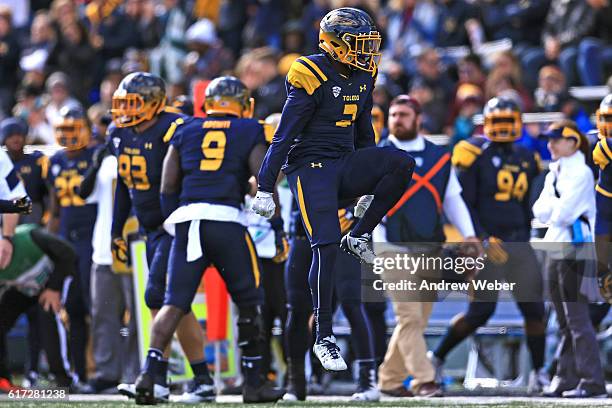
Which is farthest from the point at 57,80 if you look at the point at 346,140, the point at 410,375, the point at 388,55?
the point at 346,140

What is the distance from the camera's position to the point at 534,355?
1012 cm

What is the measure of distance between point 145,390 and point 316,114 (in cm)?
201

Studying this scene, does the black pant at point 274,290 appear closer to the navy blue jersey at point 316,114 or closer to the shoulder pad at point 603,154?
the navy blue jersey at point 316,114

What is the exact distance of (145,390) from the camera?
8.41 metres

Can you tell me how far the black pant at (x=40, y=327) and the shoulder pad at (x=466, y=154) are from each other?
10.8 feet

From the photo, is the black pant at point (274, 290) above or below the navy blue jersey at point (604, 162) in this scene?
below

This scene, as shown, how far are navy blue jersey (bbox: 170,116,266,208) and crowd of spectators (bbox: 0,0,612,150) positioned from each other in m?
3.24

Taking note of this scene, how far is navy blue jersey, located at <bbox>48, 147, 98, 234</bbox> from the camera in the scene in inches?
442

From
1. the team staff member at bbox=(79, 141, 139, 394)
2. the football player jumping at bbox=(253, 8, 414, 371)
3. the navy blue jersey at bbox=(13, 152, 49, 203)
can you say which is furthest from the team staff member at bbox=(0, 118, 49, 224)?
the football player jumping at bbox=(253, 8, 414, 371)

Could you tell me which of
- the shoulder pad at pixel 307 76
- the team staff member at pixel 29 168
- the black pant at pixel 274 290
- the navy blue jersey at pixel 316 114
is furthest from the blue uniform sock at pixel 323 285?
the team staff member at pixel 29 168

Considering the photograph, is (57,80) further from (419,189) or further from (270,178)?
(270,178)

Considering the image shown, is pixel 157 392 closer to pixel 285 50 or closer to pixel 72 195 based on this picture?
pixel 72 195

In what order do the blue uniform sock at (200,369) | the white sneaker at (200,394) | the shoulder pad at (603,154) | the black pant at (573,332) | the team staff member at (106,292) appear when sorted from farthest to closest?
the team staff member at (106,292)
the black pant at (573,332)
the blue uniform sock at (200,369)
the white sneaker at (200,394)
the shoulder pad at (603,154)

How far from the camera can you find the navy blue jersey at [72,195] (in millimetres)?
11234
